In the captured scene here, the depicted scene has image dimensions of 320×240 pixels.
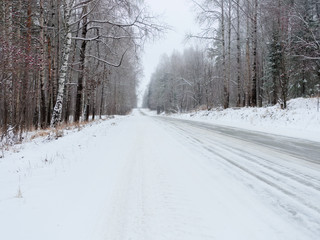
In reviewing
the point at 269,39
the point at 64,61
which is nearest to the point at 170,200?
the point at 64,61

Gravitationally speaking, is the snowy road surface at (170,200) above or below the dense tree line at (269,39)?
below

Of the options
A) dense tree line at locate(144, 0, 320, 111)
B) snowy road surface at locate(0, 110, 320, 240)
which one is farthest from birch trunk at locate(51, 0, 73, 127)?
dense tree line at locate(144, 0, 320, 111)

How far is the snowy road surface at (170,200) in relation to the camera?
1.78m

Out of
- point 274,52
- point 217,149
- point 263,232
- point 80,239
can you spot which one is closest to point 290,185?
point 263,232

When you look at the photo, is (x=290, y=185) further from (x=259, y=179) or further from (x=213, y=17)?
(x=213, y=17)

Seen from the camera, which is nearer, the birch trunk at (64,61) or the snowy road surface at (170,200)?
the snowy road surface at (170,200)

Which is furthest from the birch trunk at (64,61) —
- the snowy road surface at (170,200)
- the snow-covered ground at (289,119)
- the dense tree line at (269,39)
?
the dense tree line at (269,39)

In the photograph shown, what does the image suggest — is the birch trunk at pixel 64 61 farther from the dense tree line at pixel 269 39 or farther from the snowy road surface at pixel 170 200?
the dense tree line at pixel 269 39

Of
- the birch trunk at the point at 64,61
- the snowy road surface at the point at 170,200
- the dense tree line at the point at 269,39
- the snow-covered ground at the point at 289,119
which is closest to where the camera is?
the snowy road surface at the point at 170,200

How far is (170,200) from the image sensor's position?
234 cm

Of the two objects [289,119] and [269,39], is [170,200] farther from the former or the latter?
[269,39]

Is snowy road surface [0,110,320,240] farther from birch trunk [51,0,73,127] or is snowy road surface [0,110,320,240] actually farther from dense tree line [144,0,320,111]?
dense tree line [144,0,320,111]

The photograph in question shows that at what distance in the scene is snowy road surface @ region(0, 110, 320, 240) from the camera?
1778mm

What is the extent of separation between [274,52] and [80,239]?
29237mm
